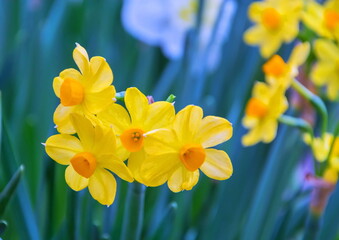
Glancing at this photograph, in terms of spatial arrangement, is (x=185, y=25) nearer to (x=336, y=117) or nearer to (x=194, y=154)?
(x=336, y=117)

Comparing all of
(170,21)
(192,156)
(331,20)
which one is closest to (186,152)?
(192,156)

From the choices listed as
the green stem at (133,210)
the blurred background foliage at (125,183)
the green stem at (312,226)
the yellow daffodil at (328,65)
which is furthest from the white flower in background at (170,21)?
the green stem at (133,210)

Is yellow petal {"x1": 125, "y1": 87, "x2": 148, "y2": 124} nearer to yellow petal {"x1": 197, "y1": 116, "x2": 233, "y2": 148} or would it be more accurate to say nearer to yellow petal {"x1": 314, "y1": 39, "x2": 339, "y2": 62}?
yellow petal {"x1": 197, "y1": 116, "x2": 233, "y2": 148}

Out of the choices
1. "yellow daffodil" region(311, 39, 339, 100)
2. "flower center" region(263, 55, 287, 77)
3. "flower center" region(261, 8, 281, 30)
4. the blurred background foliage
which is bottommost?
the blurred background foliage

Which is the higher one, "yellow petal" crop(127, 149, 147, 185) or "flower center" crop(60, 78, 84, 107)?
"flower center" crop(60, 78, 84, 107)

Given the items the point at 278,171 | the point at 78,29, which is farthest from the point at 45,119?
the point at 278,171

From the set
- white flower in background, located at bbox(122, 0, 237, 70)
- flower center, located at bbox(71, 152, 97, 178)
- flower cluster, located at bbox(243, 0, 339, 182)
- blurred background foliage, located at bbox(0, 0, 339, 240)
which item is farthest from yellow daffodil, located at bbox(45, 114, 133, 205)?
white flower in background, located at bbox(122, 0, 237, 70)

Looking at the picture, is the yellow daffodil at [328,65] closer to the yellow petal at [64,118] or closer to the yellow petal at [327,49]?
the yellow petal at [327,49]

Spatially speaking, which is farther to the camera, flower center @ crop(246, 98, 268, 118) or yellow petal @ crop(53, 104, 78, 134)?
flower center @ crop(246, 98, 268, 118)
